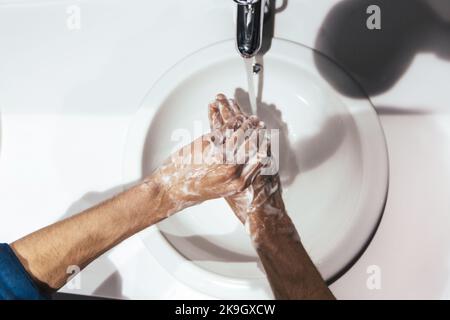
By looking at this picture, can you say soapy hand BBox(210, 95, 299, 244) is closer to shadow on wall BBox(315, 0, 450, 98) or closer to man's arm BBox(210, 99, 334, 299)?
man's arm BBox(210, 99, 334, 299)

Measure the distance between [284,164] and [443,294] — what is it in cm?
34

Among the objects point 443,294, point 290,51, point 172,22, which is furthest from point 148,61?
point 443,294

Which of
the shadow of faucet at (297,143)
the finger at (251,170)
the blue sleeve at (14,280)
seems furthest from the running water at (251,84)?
the blue sleeve at (14,280)

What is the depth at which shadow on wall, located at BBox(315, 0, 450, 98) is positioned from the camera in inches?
28.3

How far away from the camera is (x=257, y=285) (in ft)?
2.20

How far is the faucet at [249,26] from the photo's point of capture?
2.02 ft

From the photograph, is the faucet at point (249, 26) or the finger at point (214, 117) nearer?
the faucet at point (249, 26)

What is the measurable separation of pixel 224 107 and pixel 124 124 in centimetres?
20

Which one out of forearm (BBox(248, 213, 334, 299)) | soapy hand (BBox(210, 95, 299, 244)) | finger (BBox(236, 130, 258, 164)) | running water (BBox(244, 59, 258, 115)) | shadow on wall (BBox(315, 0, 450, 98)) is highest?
shadow on wall (BBox(315, 0, 450, 98))

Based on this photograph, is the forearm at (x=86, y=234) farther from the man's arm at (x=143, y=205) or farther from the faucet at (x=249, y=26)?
the faucet at (x=249, y=26)

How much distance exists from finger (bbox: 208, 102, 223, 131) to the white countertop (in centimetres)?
12

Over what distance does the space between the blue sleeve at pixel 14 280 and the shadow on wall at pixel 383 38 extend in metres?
0.61

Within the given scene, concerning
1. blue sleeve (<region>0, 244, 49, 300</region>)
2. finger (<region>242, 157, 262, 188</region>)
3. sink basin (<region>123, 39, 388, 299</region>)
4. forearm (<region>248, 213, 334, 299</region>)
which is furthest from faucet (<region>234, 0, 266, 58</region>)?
blue sleeve (<region>0, 244, 49, 300</region>)

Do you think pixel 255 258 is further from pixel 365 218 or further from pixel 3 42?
pixel 3 42
